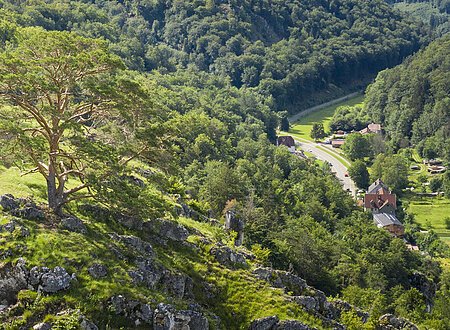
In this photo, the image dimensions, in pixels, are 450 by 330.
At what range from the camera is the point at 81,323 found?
23688mm

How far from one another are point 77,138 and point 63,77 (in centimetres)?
405

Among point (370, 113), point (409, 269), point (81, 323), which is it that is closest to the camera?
point (81, 323)

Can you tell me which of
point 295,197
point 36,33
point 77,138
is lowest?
point 295,197

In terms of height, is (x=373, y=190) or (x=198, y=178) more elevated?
(x=198, y=178)

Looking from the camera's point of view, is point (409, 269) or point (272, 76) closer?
point (409, 269)

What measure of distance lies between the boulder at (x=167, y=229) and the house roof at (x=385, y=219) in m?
67.5

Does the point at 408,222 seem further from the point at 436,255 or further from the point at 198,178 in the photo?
the point at 198,178

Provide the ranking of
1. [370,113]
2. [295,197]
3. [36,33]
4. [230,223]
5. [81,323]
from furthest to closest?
[370,113], [295,197], [230,223], [36,33], [81,323]

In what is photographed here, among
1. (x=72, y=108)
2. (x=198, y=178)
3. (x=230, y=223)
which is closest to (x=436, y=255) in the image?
(x=198, y=178)

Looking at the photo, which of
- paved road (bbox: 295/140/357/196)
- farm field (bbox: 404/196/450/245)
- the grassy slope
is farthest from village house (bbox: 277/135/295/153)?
the grassy slope

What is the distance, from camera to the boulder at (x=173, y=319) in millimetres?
26000

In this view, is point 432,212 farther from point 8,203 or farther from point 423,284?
point 8,203

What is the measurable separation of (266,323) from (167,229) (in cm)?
891

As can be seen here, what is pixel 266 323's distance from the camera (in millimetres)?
29125
